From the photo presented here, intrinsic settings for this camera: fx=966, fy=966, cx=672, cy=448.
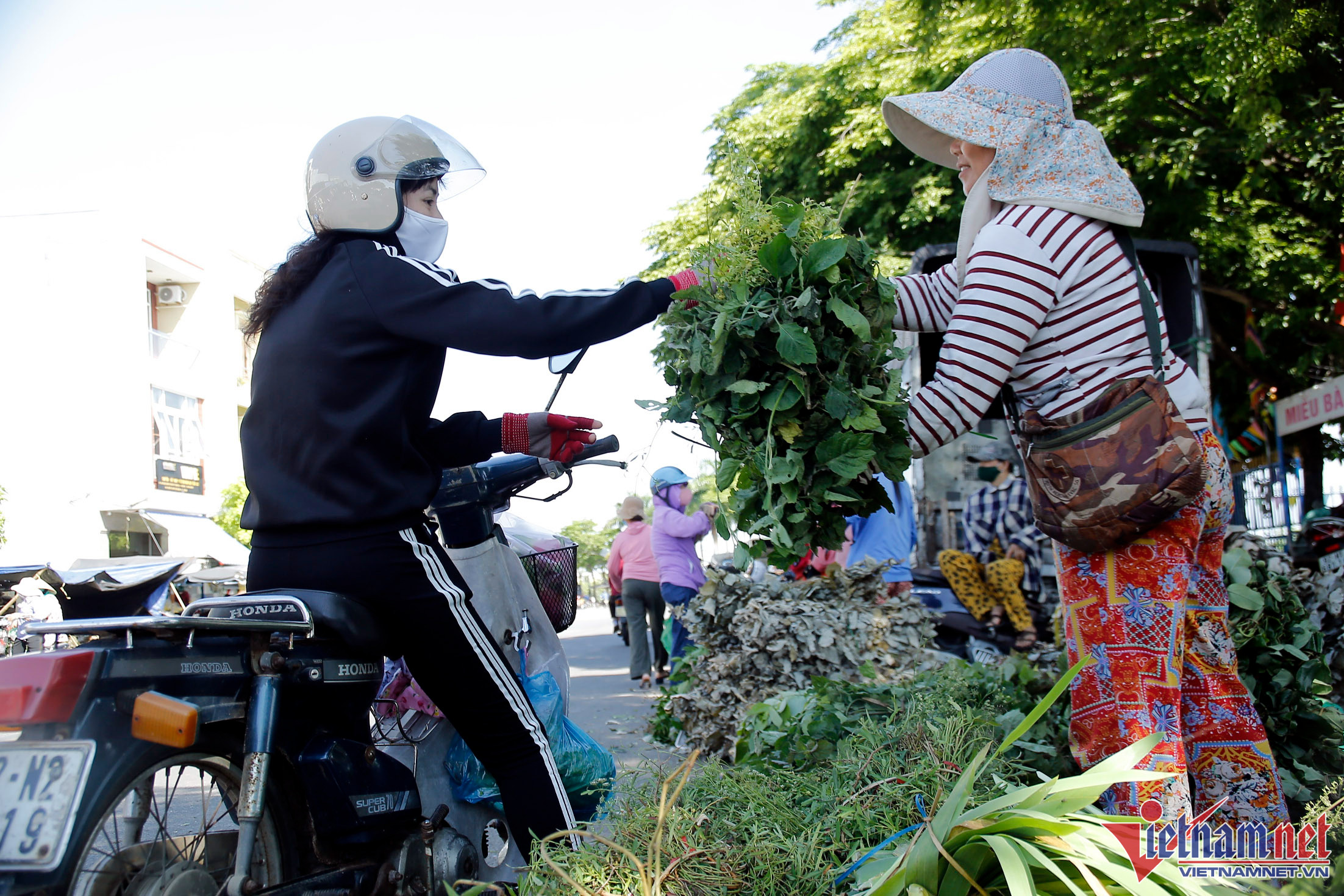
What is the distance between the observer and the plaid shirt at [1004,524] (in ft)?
22.7

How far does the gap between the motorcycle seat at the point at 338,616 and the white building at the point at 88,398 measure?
26976mm

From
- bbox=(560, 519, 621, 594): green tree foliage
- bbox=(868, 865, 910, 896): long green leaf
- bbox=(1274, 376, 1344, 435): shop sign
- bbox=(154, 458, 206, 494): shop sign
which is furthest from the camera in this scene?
bbox=(560, 519, 621, 594): green tree foliage

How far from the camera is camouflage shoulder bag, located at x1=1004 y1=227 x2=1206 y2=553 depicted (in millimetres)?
2197

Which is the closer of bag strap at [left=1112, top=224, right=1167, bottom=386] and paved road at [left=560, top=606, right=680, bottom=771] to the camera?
bag strap at [left=1112, top=224, right=1167, bottom=386]

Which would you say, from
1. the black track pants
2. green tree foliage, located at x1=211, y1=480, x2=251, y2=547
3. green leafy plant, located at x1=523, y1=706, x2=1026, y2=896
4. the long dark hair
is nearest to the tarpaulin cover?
the black track pants

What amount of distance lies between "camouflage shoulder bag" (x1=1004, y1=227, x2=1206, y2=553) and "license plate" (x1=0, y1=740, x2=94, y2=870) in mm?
2187

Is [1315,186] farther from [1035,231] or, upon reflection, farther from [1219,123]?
[1035,231]

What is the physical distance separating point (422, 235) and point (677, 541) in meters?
6.25

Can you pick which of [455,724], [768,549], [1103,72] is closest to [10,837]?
[455,724]

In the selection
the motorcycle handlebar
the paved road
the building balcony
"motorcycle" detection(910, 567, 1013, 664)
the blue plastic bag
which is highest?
the building balcony

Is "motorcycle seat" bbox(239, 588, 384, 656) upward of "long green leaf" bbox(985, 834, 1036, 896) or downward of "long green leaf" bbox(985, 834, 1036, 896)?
upward

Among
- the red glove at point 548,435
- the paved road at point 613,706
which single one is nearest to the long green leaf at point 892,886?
the paved road at point 613,706

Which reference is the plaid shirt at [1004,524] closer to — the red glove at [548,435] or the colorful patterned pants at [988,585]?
the colorful patterned pants at [988,585]

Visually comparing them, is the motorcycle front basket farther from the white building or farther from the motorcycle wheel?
the white building
